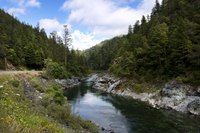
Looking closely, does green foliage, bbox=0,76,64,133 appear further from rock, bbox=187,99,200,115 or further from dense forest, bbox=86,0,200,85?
dense forest, bbox=86,0,200,85

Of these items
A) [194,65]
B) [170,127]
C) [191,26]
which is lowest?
[170,127]

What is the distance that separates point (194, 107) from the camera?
39.1 meters

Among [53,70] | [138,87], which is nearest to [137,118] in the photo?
[138,87]

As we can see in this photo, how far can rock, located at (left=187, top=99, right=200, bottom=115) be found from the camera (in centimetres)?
3828

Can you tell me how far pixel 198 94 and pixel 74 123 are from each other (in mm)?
25605

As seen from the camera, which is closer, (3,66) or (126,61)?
(3,66)

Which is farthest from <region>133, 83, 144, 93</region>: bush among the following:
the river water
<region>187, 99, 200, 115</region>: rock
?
<region>187, 99, 200, 115</region>: rock

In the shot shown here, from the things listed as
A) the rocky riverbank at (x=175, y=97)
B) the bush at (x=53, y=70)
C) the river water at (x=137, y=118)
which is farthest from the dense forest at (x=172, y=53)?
the bush at (x=53, y=70)

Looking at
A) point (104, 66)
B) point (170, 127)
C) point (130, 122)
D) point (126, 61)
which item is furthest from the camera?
point (104, 66)

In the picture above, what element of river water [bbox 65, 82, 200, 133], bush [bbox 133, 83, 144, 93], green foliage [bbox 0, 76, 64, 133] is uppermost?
bush [bbox 133, 83, 144, 93]

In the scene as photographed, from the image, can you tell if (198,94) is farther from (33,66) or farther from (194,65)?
(33,66)

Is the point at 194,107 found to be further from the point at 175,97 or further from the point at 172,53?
the point at 172,53

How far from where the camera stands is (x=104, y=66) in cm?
16488

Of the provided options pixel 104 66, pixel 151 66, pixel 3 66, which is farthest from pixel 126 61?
pixel 104 66
